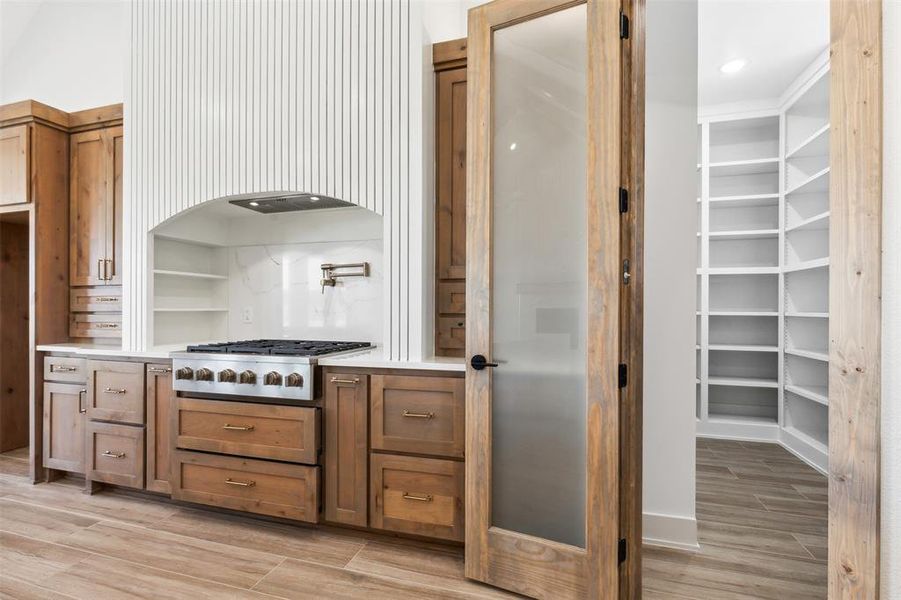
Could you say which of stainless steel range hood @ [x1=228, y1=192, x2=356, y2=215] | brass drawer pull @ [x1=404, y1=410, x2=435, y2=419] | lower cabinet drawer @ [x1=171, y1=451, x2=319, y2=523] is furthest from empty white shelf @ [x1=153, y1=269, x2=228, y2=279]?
brass drawer pull @ [x1=404, y1=410, x2=435, y2=419]

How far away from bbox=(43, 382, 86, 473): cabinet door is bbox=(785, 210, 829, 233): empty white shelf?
5.51 m

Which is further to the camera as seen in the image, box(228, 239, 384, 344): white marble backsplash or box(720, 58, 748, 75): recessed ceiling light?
box(720, 58, 748, 75): recessed ceiling light

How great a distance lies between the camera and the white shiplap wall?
8.20ft

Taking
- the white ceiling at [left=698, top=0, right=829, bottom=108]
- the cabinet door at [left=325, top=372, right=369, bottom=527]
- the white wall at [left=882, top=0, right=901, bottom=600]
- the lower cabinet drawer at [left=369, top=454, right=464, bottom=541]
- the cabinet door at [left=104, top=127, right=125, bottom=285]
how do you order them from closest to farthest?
the white wall at [left=882, top=0, right=901, bottom=600] < the lower cabinet drawer at [left=369, top=454, right=464, bottom=541] < the cabinet door at [left=325, top=372, right=369, bottom=527] < the white ceiling at [left=698, top=0, right=829, bottom=108] < the cabinet door at [left=104, top=127, right=125, bottom=285]

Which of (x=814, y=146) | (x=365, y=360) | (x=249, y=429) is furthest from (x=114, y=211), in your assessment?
(x=814, y=146)

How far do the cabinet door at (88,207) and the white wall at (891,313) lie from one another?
425 centimetres

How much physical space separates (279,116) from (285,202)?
555 mm

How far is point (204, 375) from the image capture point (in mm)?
2598

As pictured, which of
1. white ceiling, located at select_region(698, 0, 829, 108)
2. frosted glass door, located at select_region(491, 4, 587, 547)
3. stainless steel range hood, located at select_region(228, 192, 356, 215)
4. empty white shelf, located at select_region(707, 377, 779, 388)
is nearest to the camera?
frosted glass door, located at select_region(491, 4, 587, 547)

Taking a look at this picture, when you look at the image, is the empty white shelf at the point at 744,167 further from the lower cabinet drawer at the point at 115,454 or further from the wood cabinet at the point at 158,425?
the lower cabinet drawer at the point at 115,454

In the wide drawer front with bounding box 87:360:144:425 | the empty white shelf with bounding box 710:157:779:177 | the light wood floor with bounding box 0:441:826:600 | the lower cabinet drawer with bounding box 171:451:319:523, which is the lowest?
the light wood floor with bounding box 0:441:826:600

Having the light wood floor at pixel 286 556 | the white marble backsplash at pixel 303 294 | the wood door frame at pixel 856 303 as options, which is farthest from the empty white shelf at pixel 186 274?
the wood door frame at pixel 856 303

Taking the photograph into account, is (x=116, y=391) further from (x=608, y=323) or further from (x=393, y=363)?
(x=608, y=323)

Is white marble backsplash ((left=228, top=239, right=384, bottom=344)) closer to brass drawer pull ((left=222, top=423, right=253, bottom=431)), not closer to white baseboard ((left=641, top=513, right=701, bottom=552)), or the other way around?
brass drawer pull ((left=222, top=423, right=253, bottom=431))
